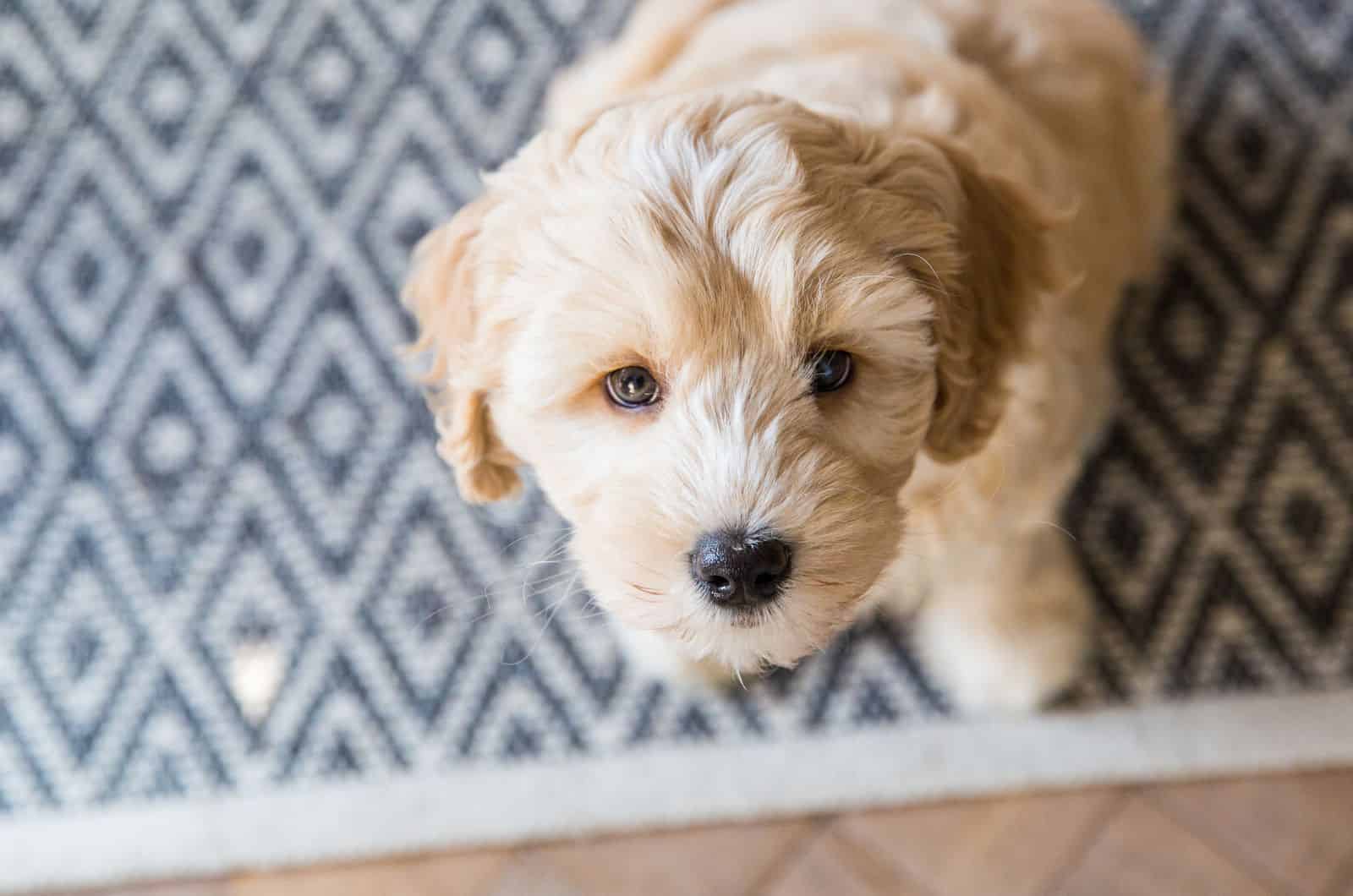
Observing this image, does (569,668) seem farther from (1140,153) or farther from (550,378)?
(1140,153)

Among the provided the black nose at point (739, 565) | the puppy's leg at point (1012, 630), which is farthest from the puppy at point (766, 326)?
the puppy's leg at point (1012, 630)

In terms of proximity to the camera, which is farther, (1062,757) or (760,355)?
(1062,757)

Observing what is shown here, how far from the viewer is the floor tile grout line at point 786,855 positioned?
5.43ft

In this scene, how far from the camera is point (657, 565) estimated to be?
1022 mm

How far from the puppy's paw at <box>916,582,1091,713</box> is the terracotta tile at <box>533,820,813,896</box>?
304mm

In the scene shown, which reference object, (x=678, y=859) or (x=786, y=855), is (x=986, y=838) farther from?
(x=678, y=859)

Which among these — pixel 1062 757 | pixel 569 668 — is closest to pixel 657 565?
pixel 569 668

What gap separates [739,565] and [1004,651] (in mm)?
783

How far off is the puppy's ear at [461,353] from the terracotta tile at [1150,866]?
1017 mm

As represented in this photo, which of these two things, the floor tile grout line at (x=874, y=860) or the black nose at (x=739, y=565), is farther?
the floor tile grout line at (x=874, y=860)

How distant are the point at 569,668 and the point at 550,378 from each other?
0.84 meters

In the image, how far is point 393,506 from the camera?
182cm

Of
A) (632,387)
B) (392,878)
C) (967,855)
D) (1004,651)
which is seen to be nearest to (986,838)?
(967,855)

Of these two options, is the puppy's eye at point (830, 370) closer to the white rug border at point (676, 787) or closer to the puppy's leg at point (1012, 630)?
the puppy's leg at point (1012, 630)
